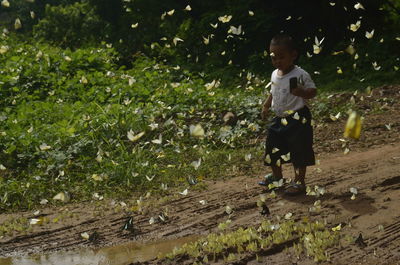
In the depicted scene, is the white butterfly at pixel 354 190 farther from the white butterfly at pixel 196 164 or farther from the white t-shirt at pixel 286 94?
the white butterfly at pixel 196 164

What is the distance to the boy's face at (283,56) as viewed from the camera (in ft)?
16.8

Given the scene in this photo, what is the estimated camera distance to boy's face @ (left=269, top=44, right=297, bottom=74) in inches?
202

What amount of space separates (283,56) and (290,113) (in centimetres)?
48

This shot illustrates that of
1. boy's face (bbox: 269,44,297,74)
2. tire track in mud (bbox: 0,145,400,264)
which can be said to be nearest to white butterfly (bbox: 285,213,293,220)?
tire track in mud (bbox: 0,145,400,264)

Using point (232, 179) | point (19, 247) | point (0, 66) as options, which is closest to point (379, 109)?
point (232, 179)

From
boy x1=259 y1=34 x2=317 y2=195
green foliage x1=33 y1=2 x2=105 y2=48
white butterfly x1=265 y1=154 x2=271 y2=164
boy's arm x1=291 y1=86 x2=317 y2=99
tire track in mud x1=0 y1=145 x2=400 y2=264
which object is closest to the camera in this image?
tire track in mud x1=0 y1=145 x2=400 y2=264

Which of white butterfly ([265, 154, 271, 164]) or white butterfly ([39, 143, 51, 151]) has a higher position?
white butterfly ([265, 154, 271, 164])

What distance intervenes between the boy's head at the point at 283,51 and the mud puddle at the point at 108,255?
164 centimetres

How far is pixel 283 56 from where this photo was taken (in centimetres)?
514

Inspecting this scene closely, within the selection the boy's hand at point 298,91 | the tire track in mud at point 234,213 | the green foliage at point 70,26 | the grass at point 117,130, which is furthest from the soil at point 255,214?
the green foliage at point 70,26

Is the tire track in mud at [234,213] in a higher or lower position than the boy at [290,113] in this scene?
lower

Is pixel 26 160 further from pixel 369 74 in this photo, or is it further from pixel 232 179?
pixel 369 74

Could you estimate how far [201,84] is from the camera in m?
10.8

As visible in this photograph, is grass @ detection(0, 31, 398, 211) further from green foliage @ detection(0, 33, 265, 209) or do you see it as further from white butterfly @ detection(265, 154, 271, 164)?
white butterfly @ detection(265, 154, 271, 164)
